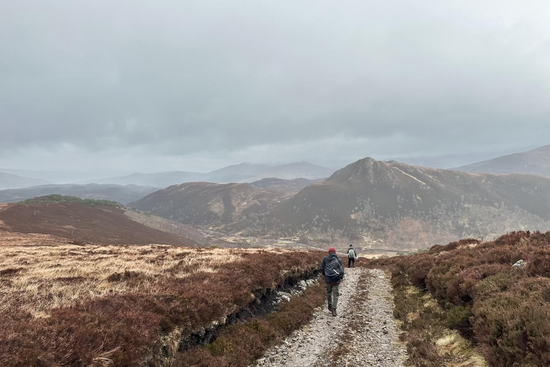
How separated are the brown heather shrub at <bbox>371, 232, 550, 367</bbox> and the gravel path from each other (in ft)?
4.30

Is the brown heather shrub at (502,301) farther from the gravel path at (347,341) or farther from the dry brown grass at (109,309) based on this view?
the dry brown grass at (109,309)

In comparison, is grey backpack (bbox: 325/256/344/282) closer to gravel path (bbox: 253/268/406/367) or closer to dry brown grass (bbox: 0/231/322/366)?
gravel path (bbox: 253/268/406/367)

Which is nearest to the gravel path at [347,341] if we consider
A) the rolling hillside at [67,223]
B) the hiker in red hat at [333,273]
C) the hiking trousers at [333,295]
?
the hiking trousers at [333,295]

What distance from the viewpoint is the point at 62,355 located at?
19.8ft

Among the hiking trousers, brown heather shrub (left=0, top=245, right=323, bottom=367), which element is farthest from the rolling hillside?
the hiking trousers

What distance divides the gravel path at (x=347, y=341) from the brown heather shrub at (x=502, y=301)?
1.31 m

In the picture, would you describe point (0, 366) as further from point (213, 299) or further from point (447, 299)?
point (447, 299)

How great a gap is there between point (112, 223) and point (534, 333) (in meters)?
144

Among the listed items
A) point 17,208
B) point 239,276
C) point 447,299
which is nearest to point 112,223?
point 17,208

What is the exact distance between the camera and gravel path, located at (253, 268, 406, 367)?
998cm

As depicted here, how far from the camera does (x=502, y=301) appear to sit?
925 centimetres

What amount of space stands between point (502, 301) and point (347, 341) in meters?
6.09

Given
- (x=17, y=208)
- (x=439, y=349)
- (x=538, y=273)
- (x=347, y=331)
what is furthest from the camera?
(x=17, y=208)

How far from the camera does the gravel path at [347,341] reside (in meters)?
9.98
